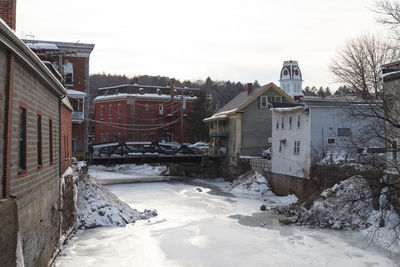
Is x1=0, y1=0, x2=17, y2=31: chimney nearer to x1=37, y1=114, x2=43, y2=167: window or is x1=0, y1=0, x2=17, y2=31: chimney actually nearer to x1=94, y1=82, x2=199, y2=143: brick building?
x1=37, y1=114, x2=43, y2=167: window

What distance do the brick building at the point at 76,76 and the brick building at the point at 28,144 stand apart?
771 inches

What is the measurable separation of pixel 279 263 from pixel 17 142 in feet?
33.1

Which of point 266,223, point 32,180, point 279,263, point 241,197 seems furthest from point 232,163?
Result: point 32,180

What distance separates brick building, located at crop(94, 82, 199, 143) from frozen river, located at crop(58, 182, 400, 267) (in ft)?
120

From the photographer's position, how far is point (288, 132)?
32281mm

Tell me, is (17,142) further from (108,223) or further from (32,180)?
(108,223)

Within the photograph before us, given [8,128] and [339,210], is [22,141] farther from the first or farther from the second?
[339,210]

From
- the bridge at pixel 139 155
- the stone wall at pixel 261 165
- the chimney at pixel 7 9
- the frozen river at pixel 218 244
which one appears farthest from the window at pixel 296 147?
the chimney at pixel 7 9

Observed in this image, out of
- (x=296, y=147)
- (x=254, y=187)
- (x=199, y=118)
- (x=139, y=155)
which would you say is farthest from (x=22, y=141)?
(x=199, y=118)

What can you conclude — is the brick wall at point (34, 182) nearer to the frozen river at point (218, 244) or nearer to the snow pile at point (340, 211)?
the frozen river at point (218, 244)

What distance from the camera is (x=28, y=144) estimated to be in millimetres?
9875

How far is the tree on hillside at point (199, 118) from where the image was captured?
5775 cm

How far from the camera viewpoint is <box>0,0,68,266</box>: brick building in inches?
307

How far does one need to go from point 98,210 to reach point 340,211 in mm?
12966
